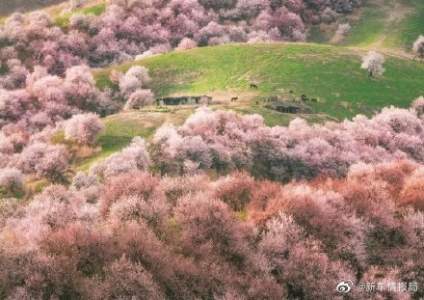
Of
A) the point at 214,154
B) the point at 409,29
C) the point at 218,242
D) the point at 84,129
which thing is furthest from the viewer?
the point at 409,29

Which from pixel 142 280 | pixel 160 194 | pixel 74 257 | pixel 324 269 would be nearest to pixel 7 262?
pixel 74 257

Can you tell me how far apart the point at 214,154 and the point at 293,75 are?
37.5 meters

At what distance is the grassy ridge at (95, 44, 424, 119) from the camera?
87.5m

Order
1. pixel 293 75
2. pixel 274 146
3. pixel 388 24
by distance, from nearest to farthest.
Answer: pixel 274 146, pixel 293 75, pixel 388 24

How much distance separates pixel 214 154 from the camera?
60.1 m

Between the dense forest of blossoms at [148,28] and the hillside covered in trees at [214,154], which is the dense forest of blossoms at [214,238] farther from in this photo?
the dense forest of blossoms at [148,28]

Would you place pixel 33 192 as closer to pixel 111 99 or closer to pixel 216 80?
pixel 111 99

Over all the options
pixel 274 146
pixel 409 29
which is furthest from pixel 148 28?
pixel 274 146

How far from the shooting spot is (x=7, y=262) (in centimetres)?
2609

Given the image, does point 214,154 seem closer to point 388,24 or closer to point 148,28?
point 148,28

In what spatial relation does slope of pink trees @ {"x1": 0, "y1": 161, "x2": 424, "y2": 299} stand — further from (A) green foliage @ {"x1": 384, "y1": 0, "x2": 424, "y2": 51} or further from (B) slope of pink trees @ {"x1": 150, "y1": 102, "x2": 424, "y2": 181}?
(A) green foliage @ {"x1": 384, "y1": 0, "x2": 424, "y2": 51}

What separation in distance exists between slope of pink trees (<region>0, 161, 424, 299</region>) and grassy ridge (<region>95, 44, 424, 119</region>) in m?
45.1

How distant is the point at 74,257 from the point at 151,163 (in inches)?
1213

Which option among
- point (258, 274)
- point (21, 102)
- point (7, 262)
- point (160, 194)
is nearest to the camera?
point (7, 262)
